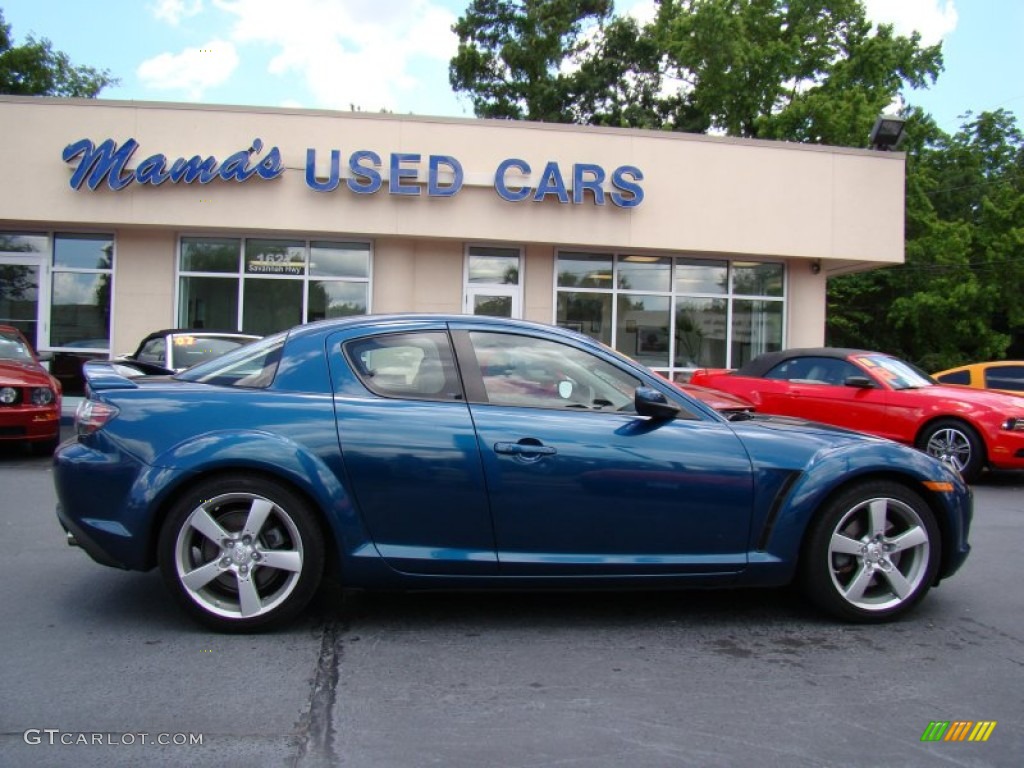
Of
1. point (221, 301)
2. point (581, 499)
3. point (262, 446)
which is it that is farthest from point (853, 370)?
point (221, 301)

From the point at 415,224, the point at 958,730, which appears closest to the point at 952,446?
the point at 958,730

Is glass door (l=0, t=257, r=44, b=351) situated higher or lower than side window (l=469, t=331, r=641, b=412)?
higher

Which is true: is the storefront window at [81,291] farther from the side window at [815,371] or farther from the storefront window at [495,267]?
the side window at [815,371]

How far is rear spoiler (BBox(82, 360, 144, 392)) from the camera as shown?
13.1 ft

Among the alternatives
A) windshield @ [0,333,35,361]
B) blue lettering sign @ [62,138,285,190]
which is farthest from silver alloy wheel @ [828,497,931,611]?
blue lettering sign @ [62,138,285,190]

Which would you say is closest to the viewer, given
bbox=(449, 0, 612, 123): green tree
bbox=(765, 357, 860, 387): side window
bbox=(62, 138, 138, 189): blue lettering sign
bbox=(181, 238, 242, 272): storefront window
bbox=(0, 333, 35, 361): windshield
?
bbox=(765, 357, 860, 387): side window

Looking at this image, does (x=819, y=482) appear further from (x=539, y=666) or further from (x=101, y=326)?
(x=101, y=326)

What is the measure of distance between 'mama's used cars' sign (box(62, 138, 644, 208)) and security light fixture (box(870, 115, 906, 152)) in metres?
5.25

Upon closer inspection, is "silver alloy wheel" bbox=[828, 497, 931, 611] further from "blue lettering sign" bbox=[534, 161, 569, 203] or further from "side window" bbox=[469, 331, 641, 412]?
"blue lettering sign" bbox=[534, 161, 569, 203]

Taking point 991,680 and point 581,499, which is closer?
point 991,680

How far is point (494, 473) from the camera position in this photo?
12.3 ft

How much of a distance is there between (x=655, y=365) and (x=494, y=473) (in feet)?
42.9

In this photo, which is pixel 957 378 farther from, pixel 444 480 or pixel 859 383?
pixel 444 480

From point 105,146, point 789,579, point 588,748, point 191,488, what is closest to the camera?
point 588,748
